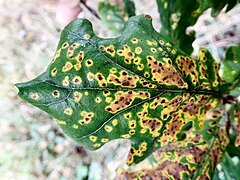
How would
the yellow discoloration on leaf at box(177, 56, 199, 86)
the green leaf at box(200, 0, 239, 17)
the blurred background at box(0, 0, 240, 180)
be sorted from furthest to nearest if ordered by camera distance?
the blurred background at box(0, 0, 240, 180)
the green leaf at box(200, 0, 239, 17)
the yellow discoloration on leaf at box(177, 56, 199, 86)

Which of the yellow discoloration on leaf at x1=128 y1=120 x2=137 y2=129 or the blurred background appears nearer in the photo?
the yellow discoloration on leaf at x1=128 y1=120 x2=137 y2=129

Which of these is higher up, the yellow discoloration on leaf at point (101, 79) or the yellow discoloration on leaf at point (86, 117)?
the yellow discoloration on leaf at point (101, 79)

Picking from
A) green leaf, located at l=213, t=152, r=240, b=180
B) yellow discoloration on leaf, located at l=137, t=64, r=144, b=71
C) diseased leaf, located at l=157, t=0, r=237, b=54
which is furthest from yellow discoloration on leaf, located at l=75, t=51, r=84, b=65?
green leaf, located at l=213, t=152, r=240, b=180

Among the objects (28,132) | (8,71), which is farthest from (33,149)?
(8,71)

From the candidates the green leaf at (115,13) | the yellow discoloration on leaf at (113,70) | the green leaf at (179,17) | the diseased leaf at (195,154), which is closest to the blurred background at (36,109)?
the green leaf at (115,13)

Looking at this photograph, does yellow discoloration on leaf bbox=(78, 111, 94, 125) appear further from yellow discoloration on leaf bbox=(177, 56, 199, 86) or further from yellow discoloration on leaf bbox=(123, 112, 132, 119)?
yellow discoloration on leaf bbox=(177, 56, 199, 86)

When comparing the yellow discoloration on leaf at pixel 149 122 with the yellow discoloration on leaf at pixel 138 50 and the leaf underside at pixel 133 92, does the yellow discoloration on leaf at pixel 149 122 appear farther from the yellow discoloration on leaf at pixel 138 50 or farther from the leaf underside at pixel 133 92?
the yellow discoloration on leaf at pixel 138 50

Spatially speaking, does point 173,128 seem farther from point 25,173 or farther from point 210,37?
point 25,173
